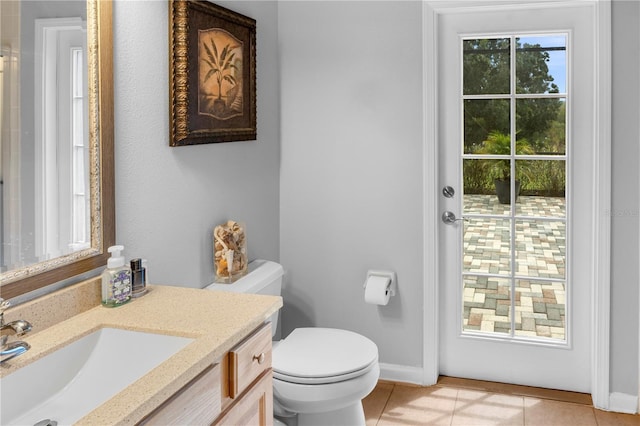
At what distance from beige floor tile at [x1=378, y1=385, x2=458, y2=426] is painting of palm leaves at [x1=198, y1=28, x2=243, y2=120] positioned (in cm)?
152

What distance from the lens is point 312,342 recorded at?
8.13ft

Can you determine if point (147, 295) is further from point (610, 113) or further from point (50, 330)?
point (610, 113)

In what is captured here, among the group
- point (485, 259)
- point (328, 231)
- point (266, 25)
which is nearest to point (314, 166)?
point (328, 231)

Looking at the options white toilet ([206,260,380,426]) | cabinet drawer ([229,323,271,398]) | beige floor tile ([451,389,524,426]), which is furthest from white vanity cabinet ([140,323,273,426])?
Result: beige floor tile ([451,389,524,426])

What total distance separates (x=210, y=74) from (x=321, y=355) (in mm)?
1172

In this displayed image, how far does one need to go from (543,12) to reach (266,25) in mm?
1311

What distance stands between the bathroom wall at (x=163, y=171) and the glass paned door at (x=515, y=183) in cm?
107

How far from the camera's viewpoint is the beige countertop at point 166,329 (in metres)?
1.13

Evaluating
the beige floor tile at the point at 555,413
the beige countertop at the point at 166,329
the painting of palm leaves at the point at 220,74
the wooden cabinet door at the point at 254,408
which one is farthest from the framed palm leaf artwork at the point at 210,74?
the beige floor tile at the point at 555,413

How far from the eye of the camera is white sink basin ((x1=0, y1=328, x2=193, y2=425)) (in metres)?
1.28

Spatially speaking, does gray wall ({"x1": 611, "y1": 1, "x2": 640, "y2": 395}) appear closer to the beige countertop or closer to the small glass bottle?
the beige countertop

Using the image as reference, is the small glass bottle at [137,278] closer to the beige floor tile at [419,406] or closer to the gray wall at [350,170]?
the gray wall at [350,170]

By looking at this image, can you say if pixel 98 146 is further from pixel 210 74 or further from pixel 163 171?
pixel 210 74

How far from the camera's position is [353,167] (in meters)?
3.11
